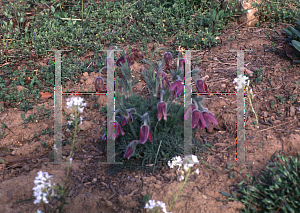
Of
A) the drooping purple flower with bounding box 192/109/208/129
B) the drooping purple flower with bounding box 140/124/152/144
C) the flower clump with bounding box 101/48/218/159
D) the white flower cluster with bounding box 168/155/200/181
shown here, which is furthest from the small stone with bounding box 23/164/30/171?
the drooping purple flower with bounding box 192/109/208/129

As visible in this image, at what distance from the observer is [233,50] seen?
3.94 metres

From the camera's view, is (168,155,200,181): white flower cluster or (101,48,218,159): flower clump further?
(101,48,218,159): flower clump

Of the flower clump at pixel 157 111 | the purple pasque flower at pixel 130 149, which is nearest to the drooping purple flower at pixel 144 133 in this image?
the flower clump at pixel 157 111

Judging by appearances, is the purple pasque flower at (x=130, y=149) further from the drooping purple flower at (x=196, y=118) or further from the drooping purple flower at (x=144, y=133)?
the drooping purple flower at (x=196, y=118)

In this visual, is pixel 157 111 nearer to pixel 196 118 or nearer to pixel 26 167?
pixel 196 118

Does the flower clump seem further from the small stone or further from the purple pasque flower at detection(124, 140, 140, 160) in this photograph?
the small stone

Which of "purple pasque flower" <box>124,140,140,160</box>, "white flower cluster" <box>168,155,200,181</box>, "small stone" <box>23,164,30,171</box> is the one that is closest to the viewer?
"white flower cluster" <box>168,155,200,181</box>

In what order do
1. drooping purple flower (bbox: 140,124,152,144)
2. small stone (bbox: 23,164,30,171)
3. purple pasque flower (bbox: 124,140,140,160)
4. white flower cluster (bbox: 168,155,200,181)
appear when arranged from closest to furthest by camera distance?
white flower cluster (bbox: 168,155,200,181), drooping purple flower (bbox: 140,124,152,144), purple pasque flower (bbox: 124,140,140,160), small stone (bbox: 23,164,30,171)

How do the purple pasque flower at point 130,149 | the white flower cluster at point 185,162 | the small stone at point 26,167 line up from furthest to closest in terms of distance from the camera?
the small stone at point 26,167
the purple pasque flower at point 130,149
the white flower cluster at point 185,162

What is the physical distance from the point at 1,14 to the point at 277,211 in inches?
196

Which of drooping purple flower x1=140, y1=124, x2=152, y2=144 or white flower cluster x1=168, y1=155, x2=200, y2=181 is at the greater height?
drooping purple flower x1=140, y1=124, x2=152, y2=144

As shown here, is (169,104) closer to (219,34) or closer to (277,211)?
(277,211)

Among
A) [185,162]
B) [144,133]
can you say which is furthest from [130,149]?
[185,162]

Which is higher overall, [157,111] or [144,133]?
[157,111]
